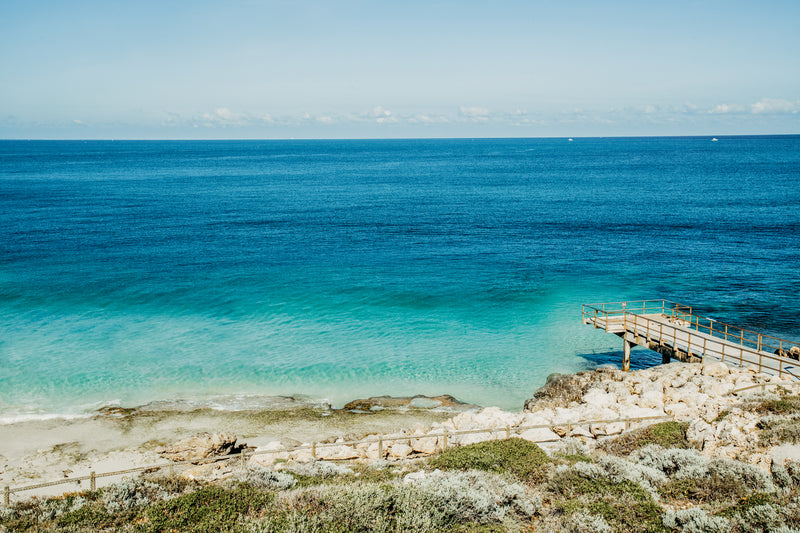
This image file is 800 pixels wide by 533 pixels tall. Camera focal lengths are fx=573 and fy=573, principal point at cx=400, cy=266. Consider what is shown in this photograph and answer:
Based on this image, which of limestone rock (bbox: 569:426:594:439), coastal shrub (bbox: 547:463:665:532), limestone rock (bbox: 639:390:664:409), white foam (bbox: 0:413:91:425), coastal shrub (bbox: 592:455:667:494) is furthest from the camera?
white foam (bbox: 0:413:91:425)

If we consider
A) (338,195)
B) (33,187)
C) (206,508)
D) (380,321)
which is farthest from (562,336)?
(33,187)

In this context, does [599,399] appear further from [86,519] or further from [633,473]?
[86,519]

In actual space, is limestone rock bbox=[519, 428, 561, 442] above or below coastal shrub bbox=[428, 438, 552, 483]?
below

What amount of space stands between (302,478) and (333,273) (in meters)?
30.6

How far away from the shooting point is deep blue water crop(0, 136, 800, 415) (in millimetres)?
28719

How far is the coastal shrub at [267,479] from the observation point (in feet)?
45.1

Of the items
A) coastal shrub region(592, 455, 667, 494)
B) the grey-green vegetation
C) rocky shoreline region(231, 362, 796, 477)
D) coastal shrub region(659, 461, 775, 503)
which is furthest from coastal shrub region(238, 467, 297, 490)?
coastal shrub region(659, 461, 775, 503)

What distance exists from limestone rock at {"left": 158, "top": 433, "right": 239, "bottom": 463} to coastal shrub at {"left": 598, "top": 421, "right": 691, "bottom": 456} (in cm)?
1220

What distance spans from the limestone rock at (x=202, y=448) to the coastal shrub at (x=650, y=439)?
1220 cm

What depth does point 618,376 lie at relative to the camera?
25.2 meters

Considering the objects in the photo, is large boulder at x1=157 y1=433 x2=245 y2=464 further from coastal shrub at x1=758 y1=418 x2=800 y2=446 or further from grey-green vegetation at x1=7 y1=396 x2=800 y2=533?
coastal shrub at x1=758 y1=418 x2=800 y2=446

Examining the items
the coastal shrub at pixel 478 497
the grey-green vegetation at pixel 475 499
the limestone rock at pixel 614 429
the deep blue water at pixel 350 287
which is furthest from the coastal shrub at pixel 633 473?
the deep blue water at pixel 350 287

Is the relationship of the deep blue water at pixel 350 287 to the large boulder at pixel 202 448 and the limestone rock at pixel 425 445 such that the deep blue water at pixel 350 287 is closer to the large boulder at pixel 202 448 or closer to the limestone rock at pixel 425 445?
the large boulder at pixel 202 448

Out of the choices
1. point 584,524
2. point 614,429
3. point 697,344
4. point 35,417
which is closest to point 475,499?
point 584,524
